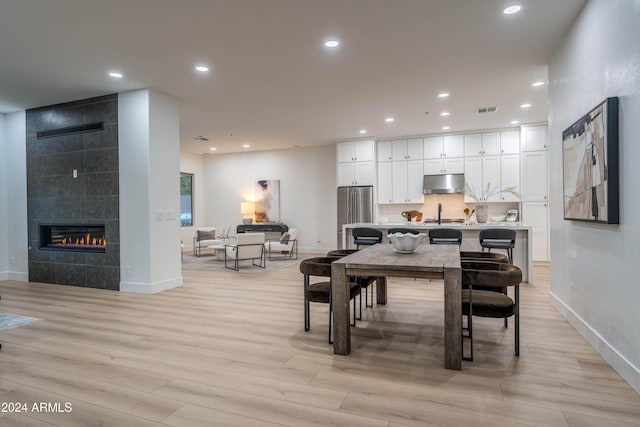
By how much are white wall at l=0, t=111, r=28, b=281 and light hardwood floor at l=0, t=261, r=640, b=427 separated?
2.52 m

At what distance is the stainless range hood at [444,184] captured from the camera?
7.68 m

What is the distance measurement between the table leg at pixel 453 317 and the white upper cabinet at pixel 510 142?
6.06 meters

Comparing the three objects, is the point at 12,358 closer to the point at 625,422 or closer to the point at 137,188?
the point at 137,188

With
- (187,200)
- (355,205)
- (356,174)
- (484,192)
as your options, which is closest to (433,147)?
(484,192)

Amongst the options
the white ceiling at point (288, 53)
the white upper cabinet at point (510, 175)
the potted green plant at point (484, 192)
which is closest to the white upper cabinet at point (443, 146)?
the potted green plant at point (484, 192)

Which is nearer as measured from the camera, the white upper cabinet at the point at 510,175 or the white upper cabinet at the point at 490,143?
the white upper cabinet at the point at 510,175

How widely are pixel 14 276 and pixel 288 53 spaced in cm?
630

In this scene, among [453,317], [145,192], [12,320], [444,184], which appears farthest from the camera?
[444,184]

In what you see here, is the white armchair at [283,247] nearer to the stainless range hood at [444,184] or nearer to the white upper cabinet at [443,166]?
the stainless range hood at [444,184]

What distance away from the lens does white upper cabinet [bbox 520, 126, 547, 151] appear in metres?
7.09

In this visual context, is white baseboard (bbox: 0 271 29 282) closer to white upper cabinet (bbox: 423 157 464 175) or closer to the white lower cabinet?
white upper cabinet (bbox: 423 157 464 175)

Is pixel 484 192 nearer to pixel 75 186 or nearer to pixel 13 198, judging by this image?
pixel 75 186

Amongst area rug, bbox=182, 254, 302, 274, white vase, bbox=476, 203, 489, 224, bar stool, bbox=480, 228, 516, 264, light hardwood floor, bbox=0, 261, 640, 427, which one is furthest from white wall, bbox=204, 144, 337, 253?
light hardwood floor, bbox=0, 261, 640, 427

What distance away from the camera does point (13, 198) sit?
242 inches
